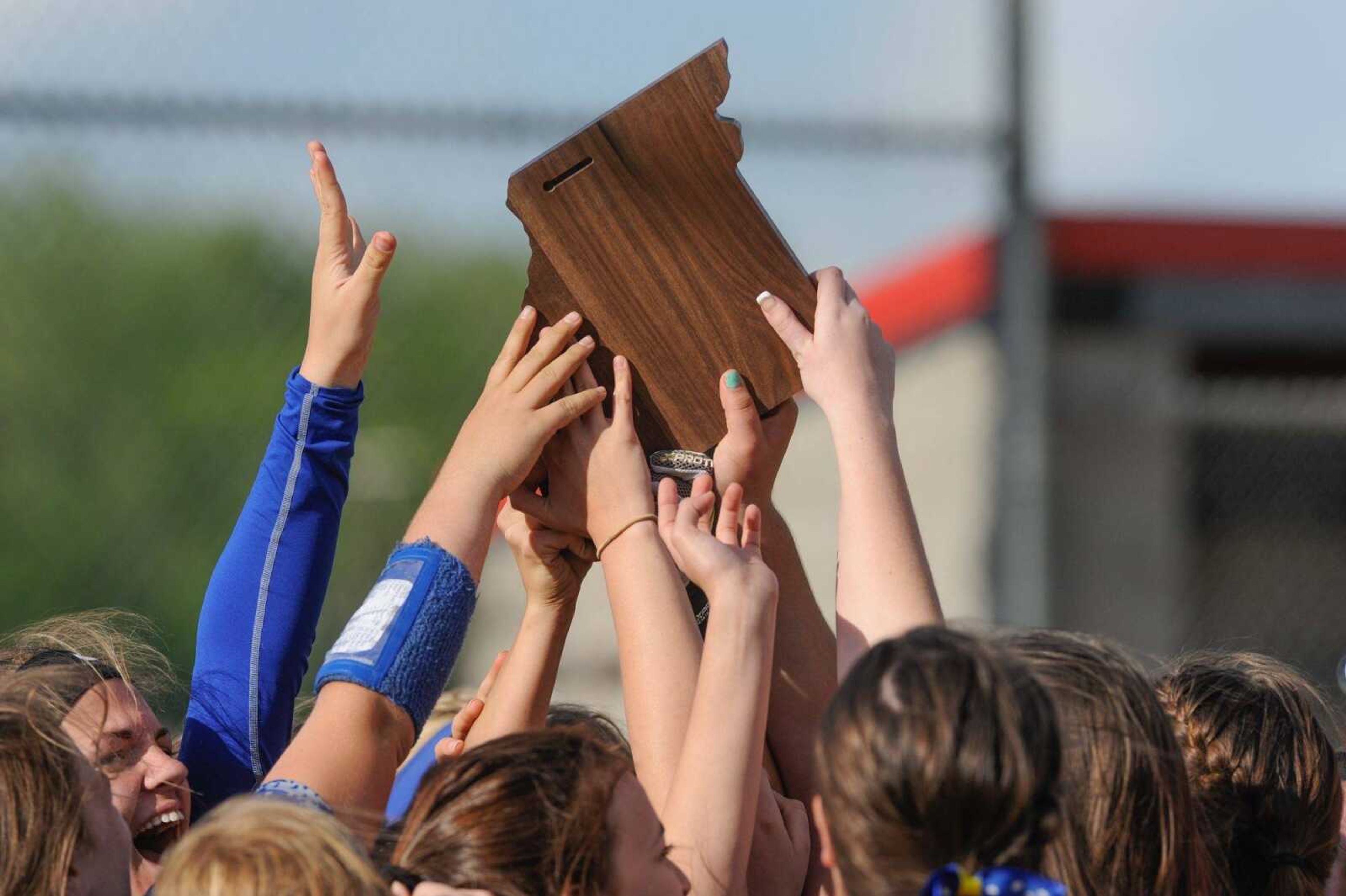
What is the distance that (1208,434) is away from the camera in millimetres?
3881

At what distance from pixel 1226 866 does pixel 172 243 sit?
3.87m

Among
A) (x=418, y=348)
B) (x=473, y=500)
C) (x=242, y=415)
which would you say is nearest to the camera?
(x=473, y=500)

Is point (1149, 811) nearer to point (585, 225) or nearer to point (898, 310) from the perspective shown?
point (585, 225)

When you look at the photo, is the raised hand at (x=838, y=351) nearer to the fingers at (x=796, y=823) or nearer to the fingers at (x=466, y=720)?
the fingers at (x=796, y=823)

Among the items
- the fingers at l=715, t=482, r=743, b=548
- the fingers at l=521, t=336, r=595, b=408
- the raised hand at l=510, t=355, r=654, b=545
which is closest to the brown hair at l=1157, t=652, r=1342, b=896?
the fingers at l=715, t=482, r=743, b=548

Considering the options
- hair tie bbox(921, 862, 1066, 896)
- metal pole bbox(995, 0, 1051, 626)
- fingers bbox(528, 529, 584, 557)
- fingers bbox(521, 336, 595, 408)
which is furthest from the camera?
metal pole bbox(995, 0, 1051, 626)

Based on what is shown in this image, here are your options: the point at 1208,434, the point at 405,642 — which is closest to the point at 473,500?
the point at 405,642

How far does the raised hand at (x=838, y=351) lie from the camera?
1.39 metres

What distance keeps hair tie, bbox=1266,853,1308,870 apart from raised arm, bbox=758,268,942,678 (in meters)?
0.41

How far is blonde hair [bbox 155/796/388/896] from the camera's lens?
97cm

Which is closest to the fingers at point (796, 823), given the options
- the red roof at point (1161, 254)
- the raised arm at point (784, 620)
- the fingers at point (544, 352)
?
the raised arm at point (784, 620)

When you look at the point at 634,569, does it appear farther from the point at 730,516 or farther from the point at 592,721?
the point at 592,721

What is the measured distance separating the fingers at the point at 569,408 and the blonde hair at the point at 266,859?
20.0 inches

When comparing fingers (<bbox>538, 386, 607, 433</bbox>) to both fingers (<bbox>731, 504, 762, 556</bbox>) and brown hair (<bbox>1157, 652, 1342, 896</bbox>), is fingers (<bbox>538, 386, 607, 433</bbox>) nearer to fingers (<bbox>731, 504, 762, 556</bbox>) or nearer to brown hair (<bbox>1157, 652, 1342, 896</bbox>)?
fingers (<bbox>731, 504, 762, 556</bbox>)
